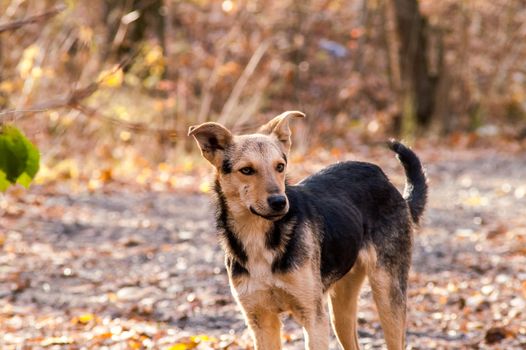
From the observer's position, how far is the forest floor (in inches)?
280

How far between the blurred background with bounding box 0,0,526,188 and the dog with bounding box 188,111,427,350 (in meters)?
7.48

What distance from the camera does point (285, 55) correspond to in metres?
20.0

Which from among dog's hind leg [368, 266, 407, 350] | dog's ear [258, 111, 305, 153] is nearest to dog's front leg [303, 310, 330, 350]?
dog's hind leg [368, 266, 407, 350]

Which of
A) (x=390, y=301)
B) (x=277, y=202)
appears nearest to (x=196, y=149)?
(x=390, y=301)

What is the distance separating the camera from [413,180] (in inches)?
258

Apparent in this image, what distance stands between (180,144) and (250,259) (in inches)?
433

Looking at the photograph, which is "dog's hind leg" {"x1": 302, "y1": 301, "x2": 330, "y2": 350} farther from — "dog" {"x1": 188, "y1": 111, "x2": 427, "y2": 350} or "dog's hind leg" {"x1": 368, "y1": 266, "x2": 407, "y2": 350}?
"dog's hind leg" {"x1": 368, "y1": 266, "x2": 407, "y2": 350}

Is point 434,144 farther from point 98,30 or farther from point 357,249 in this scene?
point 357,249

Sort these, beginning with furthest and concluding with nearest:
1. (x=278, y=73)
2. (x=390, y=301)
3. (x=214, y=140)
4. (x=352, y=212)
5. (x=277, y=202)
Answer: (x=278, y=73) → (x=390, y=301) → (x=352, y=212) → (x=214, y=140) → (x=277, y=202)

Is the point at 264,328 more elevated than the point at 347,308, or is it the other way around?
the point at 347,308

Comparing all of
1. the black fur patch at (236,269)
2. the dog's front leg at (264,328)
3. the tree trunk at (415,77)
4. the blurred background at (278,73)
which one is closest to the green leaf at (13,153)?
the black fur patch at (236,269)

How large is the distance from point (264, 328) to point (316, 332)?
0.33m

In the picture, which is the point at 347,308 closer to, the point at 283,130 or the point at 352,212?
the point at 352,212

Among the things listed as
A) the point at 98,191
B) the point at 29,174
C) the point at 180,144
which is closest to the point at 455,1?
the point at 180,144
